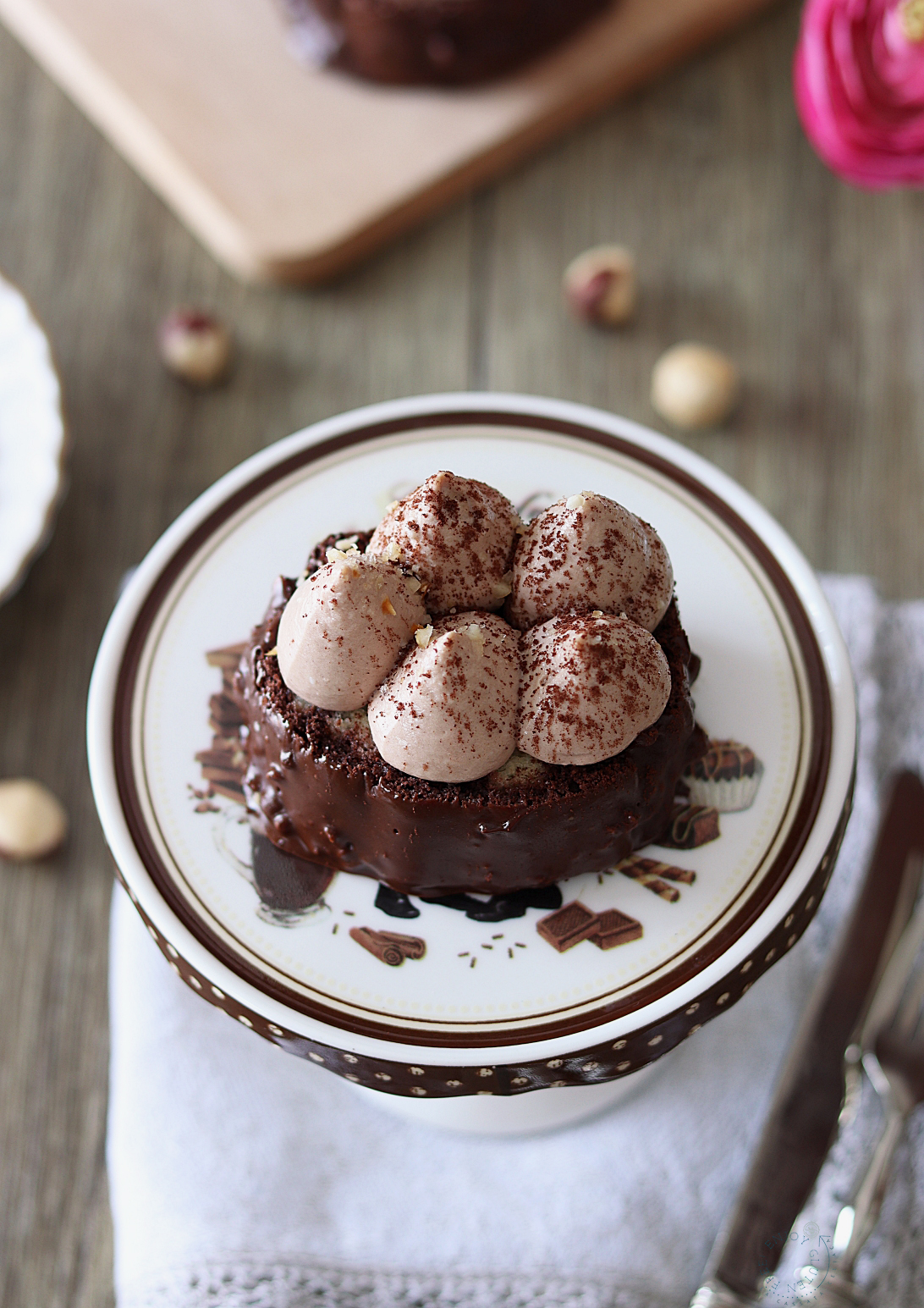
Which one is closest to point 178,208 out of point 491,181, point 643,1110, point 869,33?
point 491,181

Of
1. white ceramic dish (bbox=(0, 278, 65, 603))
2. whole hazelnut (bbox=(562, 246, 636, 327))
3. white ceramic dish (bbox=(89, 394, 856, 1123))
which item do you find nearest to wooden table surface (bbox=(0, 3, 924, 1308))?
whole hazelnut (bbox=(562, 246, 636, 327))

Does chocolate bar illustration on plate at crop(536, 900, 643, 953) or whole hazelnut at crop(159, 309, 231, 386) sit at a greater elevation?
whole hazelnut at crop(159, 309, 231, 386)

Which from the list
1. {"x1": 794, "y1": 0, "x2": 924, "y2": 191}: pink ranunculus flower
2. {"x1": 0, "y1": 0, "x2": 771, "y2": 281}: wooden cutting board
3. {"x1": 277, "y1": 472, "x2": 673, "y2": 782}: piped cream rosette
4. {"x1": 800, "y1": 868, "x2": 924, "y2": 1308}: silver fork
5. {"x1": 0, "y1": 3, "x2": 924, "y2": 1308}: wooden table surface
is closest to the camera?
{"x1": 277, "y1": 472, "x2": 673, "y2": 782}: piped cream rosette

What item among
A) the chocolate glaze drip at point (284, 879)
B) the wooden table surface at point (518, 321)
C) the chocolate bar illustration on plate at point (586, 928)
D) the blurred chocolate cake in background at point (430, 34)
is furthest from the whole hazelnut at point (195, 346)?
the chocolate bar illustration on plate at point (586, 928)

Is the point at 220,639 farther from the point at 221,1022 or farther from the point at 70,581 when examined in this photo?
the point at 70,581

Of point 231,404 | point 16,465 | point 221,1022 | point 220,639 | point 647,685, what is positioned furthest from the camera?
point 231,404
